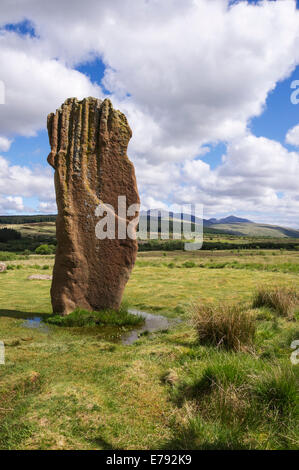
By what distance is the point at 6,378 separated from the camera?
5184mm

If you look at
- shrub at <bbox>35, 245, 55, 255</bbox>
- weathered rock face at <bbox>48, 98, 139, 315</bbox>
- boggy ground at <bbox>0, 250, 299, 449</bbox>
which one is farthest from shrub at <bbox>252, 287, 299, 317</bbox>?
shrub at <bbox>35, 245, 55, 255</bbox>

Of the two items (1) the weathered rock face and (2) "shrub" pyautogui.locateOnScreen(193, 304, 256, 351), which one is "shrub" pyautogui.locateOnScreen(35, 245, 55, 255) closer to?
(1) the weathered rock face

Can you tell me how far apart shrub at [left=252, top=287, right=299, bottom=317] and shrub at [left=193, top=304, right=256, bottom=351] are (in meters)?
3.21

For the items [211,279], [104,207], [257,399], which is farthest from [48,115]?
[211,279]

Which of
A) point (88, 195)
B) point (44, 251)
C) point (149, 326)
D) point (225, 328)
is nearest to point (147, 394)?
point (225, 328)

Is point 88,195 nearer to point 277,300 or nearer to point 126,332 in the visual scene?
point 126,332

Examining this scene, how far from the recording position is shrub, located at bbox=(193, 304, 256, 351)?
20.4ft

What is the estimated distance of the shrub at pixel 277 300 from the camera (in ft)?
30.6

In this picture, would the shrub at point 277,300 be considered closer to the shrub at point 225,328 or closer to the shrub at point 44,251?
the shrub at point 225,328

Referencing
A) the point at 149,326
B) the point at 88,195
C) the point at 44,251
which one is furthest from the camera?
the point at 44,251

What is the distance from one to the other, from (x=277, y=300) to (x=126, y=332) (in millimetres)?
4692

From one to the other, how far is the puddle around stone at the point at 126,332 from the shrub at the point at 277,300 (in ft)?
9.83

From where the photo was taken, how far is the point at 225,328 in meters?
6.40
